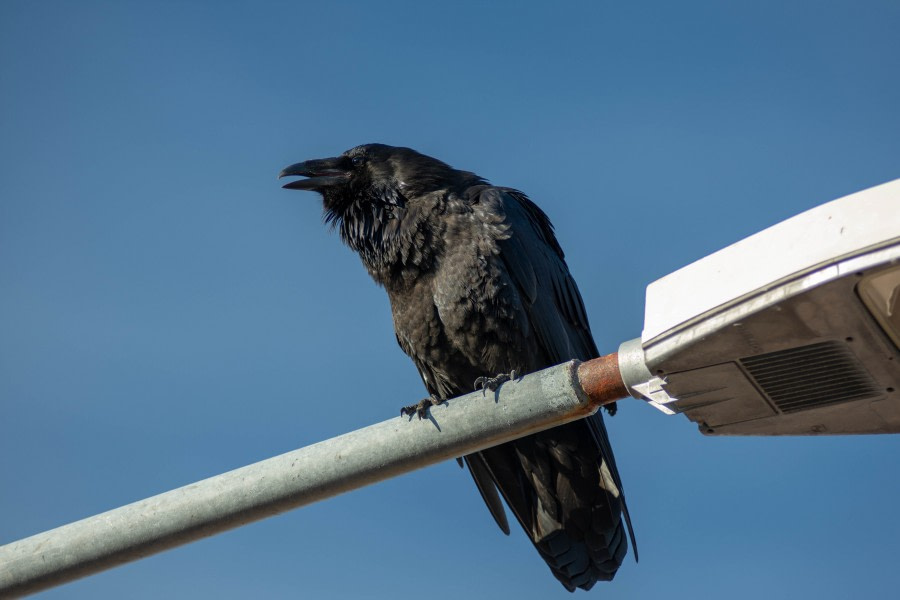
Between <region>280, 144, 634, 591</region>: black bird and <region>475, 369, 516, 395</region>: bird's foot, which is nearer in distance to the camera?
<region>475, 369, 516, 395</region>: bird's foot

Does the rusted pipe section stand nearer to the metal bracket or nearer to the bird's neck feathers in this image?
the metal bracket

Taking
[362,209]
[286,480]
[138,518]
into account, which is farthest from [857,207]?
[362,209]

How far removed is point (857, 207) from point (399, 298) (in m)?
3.99

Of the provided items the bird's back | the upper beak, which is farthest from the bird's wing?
the upper beak

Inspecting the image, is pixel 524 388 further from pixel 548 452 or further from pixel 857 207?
pixel 548 452

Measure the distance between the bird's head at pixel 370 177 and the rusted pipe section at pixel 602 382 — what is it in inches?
132

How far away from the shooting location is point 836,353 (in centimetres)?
318

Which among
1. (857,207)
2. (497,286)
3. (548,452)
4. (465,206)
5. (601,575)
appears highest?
(465,206)

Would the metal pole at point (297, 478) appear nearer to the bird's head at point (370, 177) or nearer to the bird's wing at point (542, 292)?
the bird's wing at point (542, 292)

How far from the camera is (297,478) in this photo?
11.3ft

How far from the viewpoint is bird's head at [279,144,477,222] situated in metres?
6.80

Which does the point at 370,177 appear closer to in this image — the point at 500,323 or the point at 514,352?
the point at 500,323

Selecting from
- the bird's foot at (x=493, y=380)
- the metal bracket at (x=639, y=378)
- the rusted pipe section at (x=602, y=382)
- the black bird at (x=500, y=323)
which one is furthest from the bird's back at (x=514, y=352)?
the metal bracket at (x=639, y=378)

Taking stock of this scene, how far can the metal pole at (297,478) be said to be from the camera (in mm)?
3414
